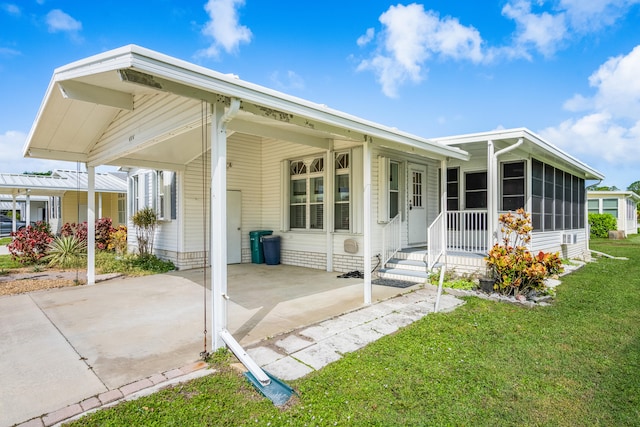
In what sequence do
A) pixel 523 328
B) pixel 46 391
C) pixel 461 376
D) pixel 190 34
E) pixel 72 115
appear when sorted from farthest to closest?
pixel 190 34
pixel 72 115
pixel 523 328
pixel 461 376
pixel 46 391

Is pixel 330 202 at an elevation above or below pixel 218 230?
above

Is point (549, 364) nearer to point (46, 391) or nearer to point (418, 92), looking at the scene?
point (46, 391)

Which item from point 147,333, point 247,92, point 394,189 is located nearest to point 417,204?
point 394,189

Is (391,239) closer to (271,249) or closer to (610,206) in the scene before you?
(271,249)

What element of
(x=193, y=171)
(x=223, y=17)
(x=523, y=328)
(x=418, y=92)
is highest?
(x=223, y=17)

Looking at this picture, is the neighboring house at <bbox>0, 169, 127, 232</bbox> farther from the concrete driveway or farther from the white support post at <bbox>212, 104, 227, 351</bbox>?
the white support post at <bbox>212, 104, 227, 351</bbox>

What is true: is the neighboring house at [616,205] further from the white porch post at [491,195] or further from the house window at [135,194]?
the house window at [135,194]

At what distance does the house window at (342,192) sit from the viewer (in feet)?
27.0

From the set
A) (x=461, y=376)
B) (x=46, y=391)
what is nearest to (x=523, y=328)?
(x=461, y=376)

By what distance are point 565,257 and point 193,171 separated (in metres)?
11.3

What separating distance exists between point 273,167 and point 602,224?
2345cm

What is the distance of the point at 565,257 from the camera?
34.6 feet

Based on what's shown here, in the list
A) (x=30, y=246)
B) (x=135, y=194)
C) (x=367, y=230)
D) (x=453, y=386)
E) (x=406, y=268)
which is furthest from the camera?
(x=135, y=194)

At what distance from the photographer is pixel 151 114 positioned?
191 inches
